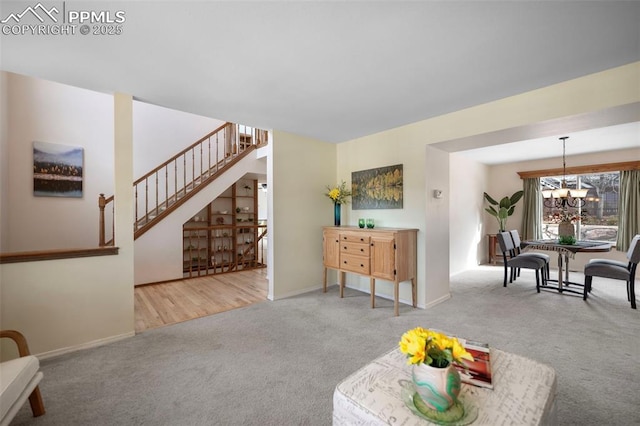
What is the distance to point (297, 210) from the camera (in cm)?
409

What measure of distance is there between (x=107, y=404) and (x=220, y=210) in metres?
4.88

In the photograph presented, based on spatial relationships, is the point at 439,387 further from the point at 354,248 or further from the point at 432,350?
the point at 354,248

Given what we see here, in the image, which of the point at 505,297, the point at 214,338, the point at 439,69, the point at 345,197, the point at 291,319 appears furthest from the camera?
the point at 345,197

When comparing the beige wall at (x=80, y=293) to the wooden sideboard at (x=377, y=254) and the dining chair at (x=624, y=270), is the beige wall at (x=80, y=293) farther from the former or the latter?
the dining chair at (x=624, y=270)

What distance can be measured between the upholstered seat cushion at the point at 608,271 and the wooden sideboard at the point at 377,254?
2.55m

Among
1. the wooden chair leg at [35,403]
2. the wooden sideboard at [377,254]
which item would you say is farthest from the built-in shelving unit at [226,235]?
the wooden chair leg at [35,403]

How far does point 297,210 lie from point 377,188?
1.30m

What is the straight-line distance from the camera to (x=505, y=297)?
3.82 m

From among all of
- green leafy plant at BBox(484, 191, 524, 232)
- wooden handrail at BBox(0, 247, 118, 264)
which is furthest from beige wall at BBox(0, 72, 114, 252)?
green leafy plant at BBox(484, 191, 524, 232)

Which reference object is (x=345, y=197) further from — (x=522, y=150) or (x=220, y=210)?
(x=522, y=150)

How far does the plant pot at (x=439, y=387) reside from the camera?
1.04 m

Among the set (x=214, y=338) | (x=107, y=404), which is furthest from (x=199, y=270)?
(x=107, y=404)

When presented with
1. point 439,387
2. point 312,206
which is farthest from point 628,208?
point 439,387

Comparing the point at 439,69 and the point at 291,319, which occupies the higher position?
the point at 439,69
